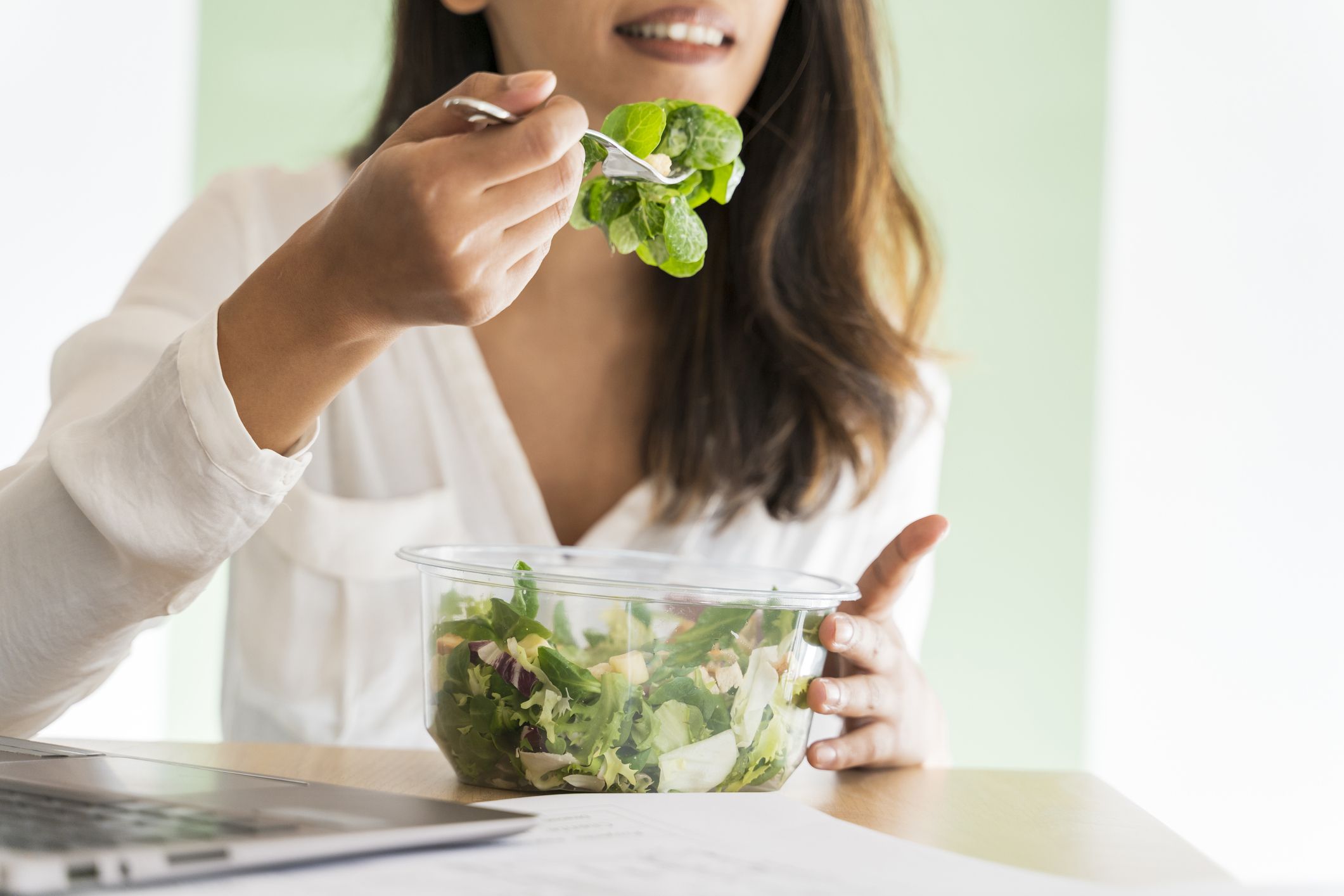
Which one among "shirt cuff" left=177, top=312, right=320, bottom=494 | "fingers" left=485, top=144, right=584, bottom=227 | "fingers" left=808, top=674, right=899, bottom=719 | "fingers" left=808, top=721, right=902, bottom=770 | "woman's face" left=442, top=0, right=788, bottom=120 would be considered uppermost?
"woman's face" left=442, top=0, right=788, bottom=120

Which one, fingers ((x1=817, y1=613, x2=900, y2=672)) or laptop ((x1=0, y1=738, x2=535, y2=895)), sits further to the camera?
fingers ((x1=817, y1=613, x2=900, y2=672))

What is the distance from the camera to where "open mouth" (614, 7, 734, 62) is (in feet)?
Answer: 3.56

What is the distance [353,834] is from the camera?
1.36ft

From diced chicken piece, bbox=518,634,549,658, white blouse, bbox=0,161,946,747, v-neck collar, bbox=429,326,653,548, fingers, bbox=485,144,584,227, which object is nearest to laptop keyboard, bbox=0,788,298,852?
diced chicken piece, bbox=518,634,549,658

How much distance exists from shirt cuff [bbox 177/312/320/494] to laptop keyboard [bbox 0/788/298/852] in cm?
21

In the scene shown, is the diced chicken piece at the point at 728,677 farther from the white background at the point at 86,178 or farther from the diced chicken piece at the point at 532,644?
the white background at the point at 86,178

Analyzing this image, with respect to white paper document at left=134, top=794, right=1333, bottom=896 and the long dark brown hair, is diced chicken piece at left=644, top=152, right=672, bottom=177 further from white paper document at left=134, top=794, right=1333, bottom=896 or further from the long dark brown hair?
the long dark brown hair

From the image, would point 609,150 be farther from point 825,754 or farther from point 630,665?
point 825,754

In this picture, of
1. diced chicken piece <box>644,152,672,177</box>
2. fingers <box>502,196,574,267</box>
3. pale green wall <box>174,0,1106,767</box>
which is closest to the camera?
fingers <box>502,196,574,267</box>

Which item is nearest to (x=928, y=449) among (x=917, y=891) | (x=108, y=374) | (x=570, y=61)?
(x=570, y=61)

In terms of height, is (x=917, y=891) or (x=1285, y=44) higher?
(x=1285, y=44)

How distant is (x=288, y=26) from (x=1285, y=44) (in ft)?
7.26

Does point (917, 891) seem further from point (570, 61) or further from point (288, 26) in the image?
point (288, 26)

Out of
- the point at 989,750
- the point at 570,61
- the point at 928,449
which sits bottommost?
the point at 989,750
